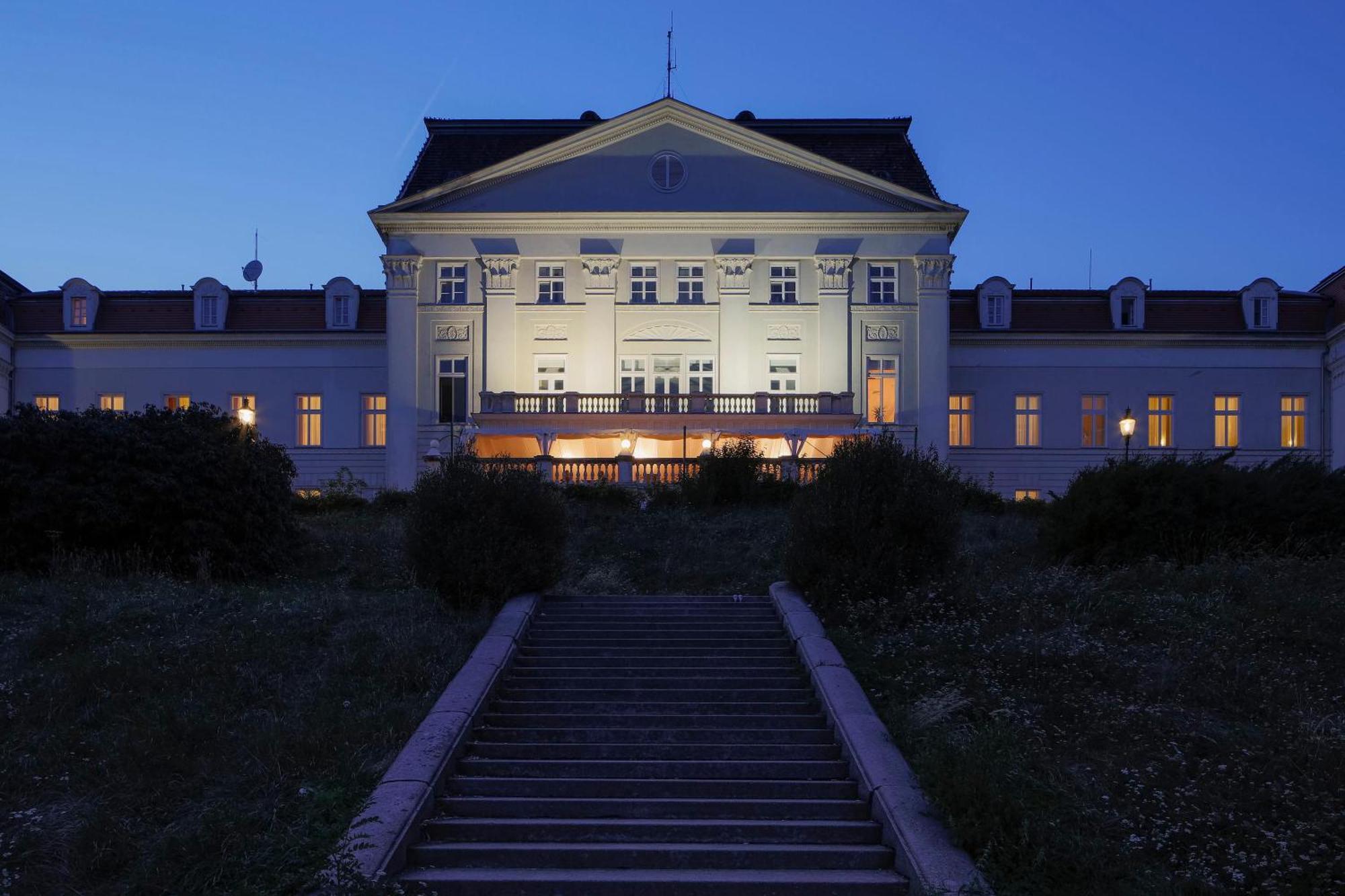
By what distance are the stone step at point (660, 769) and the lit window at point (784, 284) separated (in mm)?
37671

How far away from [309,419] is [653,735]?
41.1 meters

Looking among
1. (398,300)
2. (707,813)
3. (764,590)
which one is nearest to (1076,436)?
(398,300)

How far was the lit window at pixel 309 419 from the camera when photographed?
173 ft

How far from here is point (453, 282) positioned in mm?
50844

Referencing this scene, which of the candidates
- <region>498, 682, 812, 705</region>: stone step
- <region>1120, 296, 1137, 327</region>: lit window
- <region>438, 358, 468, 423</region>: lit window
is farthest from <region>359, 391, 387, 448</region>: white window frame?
<region>498, 682, 812, 705</region>: stone step

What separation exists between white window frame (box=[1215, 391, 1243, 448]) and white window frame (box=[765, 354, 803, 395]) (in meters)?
16.8

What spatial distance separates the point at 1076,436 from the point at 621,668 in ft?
129

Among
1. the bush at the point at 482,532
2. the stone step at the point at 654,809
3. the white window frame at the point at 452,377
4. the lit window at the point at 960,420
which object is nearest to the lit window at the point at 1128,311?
the lit window at the point at 960,420

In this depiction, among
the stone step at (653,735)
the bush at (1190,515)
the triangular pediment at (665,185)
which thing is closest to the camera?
the stone step at (653,735)

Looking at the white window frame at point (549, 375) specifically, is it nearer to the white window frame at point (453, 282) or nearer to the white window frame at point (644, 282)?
the white window frame at point (644, 282)

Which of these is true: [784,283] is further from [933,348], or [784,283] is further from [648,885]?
[648,885]

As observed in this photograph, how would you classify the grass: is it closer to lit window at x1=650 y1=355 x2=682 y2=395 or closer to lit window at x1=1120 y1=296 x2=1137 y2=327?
lit window at x1=650 y1=355 x2=682 y2=395

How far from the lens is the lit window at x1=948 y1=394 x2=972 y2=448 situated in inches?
2074

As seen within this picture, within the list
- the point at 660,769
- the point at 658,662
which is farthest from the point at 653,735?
the point at 658,662
